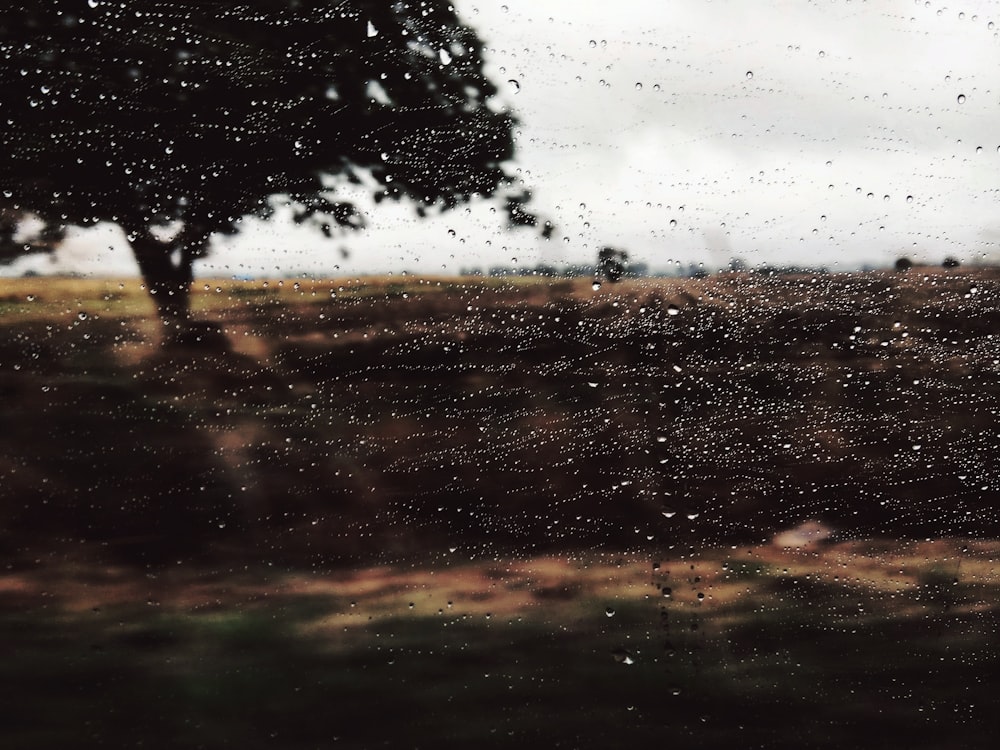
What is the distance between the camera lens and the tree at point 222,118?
46.4 inches

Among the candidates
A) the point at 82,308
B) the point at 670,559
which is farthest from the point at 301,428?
the point at 670,559

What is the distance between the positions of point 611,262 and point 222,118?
0.71 m

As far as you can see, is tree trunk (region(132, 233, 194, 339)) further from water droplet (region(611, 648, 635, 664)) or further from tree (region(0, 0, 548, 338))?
water droplet (region(611, 648, 635, 664))

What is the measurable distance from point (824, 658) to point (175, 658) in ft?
4.03

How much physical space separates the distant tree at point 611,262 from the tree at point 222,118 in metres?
0.23

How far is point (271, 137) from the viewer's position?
1.23 m

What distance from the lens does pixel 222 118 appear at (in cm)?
121

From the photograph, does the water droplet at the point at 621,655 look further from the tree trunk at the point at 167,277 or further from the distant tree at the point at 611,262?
the tree trunk at the point at 167,277

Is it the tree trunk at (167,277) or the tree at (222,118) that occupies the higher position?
the tree at (222,118)

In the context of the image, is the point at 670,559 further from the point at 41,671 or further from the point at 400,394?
the point at 41,671

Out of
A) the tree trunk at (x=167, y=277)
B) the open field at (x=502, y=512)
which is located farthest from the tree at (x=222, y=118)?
the open field at (x=502, y=512)

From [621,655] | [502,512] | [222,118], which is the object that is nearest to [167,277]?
[222,118]

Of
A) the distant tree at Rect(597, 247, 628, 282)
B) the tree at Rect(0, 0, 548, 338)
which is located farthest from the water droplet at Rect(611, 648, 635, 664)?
the tree at Rect(0, 0, 548, 338)

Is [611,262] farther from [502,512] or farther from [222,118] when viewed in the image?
[222,118]
